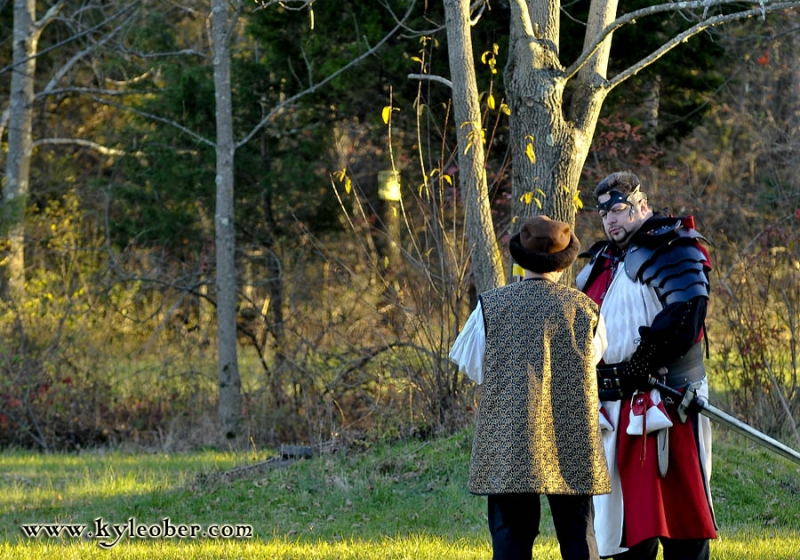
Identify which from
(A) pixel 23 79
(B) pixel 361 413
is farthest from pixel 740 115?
(A) pixel 23 79

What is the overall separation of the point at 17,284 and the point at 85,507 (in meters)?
7.07

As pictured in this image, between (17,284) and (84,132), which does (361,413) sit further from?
(84,132)

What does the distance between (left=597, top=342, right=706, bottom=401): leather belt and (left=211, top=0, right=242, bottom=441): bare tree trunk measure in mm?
8294

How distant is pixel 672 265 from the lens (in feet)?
15.0

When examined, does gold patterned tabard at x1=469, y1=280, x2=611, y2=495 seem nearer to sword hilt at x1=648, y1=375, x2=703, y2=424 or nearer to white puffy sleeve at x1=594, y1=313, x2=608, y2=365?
white puffy sleeve at x1=594, y1=313, x2=608, y2=365

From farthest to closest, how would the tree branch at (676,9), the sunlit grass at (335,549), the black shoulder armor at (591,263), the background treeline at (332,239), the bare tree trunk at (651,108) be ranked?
1. the bare tree trunk at (651,108)
2. the background treeline at (332,239)
3. the tree branch at (676,9)
4. the sunlit grass at (335,549)
5. the black shoulder armor at (591,263)

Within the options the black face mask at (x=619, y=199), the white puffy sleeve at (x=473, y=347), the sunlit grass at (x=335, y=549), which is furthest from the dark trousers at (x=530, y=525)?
the sunlit grass at (x=335, y=549)

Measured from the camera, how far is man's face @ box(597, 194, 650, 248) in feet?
15.6

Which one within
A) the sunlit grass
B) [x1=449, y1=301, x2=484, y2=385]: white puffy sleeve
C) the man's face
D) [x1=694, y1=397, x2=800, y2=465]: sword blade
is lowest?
the sunlit grass

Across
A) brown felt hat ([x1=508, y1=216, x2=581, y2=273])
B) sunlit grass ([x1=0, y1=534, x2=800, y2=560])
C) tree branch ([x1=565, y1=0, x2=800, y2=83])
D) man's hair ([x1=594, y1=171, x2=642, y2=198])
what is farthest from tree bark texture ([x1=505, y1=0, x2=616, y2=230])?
brown felt hat ([x1=508, y1=216, x2=581, y2=273])

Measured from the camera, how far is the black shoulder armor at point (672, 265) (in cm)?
451

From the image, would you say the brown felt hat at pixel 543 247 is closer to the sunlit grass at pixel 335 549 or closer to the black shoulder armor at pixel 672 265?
the black shoulder armor at pixel 672 265

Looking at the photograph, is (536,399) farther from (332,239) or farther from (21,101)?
(21,101)

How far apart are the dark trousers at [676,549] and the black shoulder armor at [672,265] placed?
3.35 ft
